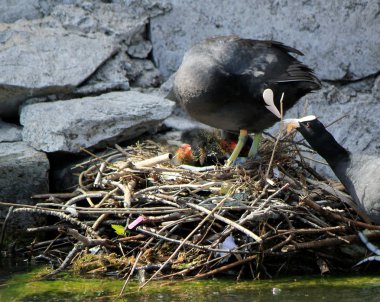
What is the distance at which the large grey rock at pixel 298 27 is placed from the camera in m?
6.89

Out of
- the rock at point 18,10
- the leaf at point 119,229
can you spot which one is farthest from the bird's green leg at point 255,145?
the rock at point 18,10

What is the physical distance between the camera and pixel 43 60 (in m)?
6.58

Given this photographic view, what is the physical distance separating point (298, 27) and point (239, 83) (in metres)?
1.41

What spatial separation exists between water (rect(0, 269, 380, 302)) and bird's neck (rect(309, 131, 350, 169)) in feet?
3.22

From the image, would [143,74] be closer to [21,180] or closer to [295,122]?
[21,180]

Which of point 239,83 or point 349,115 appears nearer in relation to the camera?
point 239,83

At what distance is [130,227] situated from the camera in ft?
17.8

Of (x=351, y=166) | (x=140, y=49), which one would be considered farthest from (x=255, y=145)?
(x=140, y=49)

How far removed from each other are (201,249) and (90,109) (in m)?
1.67

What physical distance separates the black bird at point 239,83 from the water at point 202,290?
113 centimetres

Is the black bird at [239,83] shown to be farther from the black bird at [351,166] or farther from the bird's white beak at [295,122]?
the black bird at [351,166]

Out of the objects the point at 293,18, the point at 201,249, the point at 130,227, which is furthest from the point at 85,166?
the point at 293,18

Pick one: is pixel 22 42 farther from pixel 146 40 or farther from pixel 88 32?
pixel 146 40

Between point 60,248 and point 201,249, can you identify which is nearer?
point 201,249
